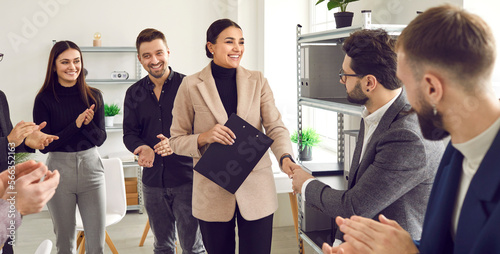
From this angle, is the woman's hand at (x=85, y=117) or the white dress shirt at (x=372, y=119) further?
the woman's hand at (x=85, y=117)

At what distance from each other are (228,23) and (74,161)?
121 cm

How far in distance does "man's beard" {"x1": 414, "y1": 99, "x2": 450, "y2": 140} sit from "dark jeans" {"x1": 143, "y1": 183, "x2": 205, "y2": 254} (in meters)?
1.70

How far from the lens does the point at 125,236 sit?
4.33 metres

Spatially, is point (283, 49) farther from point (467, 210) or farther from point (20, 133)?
point (467, 210)

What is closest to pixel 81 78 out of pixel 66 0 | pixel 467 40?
pixel 467 40

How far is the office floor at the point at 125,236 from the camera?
3.96 meters

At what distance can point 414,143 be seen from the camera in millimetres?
1512

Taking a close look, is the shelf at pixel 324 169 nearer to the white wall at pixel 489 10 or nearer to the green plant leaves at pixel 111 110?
the white wall at pixel 489 10

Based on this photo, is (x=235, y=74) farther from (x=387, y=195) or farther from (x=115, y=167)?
(x=115, y=167)

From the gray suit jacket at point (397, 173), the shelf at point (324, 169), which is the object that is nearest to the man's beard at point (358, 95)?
the gray suit jacket at point (397, 173)

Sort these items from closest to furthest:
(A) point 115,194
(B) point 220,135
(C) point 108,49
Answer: (B) point 220,135
(A) point 115,194
(C) point 108,49

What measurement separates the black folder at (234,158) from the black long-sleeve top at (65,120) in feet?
2.99

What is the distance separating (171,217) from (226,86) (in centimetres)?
87

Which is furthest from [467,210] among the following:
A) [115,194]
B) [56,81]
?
[115,194]
